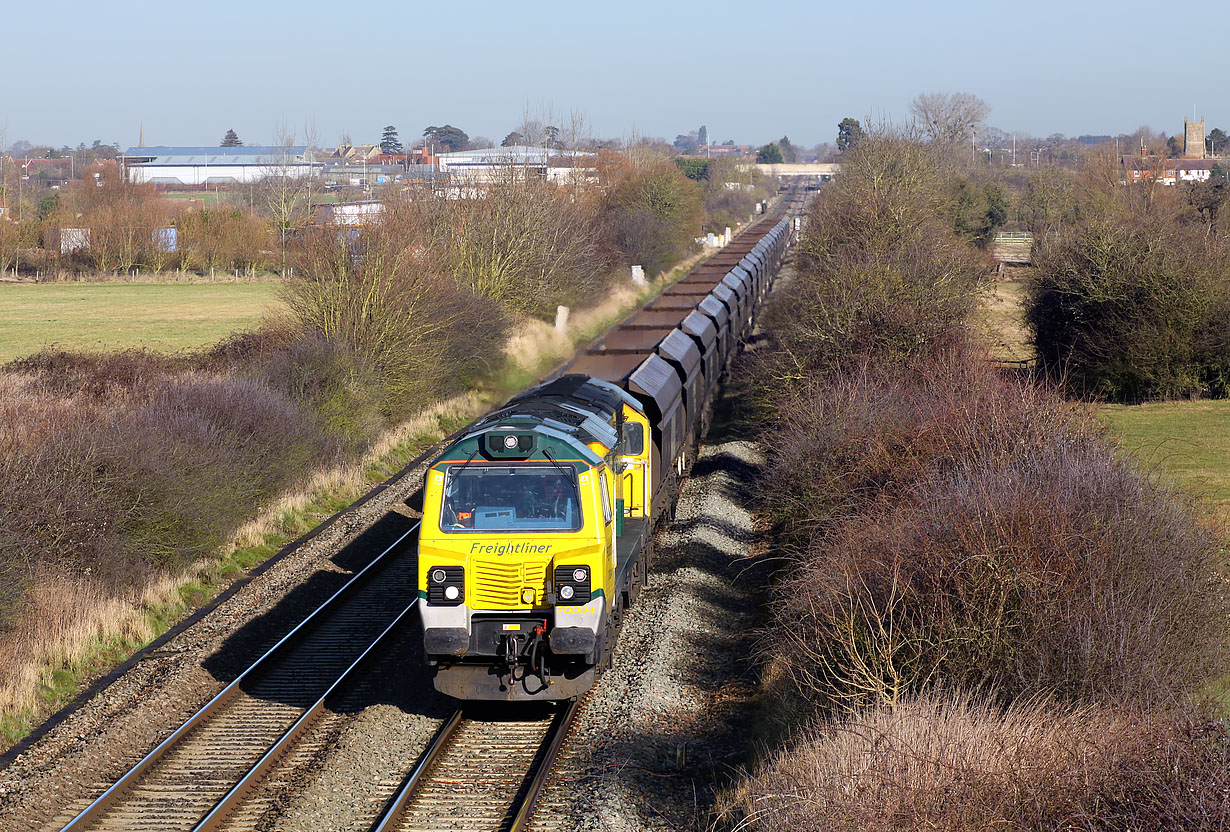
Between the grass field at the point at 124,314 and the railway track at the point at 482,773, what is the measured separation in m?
28.9

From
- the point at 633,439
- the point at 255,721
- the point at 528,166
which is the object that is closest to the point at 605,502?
the point at 633,439

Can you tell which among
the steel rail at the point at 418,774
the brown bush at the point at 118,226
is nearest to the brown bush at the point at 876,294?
the steel rail at the point at 418,774

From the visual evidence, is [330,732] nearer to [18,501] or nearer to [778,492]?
[18,501]

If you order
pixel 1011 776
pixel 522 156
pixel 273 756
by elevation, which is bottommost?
pixel 273 756

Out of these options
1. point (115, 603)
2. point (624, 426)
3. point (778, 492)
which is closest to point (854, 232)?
point (778, 492)

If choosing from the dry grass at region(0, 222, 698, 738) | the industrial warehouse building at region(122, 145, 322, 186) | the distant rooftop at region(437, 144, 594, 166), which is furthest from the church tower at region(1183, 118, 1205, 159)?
the dry grass at region(0, 222, 698, 738)

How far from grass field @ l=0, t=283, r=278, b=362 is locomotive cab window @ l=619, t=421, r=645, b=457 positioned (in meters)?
26.5

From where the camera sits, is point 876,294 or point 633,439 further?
point 876,294

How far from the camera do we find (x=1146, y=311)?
98.5 feet

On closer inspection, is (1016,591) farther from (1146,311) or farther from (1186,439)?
(1146,311)

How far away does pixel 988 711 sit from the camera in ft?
25.7

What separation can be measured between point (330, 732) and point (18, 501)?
5.53 m

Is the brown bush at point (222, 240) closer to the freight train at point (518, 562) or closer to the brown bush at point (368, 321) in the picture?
the brown bush at point (368, 321)

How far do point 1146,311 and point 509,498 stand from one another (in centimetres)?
2560
